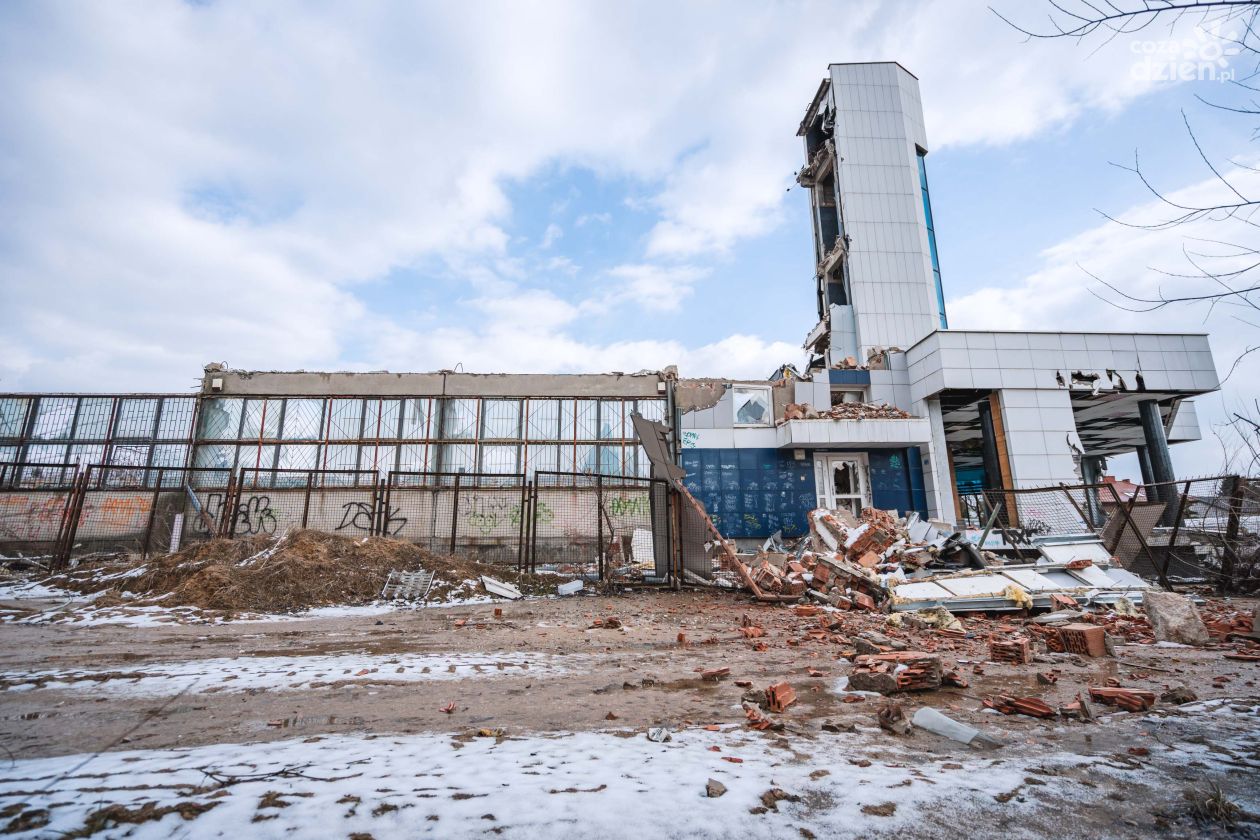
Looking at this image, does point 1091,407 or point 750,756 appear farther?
point 1091,407

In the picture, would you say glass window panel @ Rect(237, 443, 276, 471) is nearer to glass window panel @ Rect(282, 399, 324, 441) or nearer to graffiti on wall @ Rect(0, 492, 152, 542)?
glass window panel @ Rect(282, 399, 324, 441)

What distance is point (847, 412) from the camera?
18188mm

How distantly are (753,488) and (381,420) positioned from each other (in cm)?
1253

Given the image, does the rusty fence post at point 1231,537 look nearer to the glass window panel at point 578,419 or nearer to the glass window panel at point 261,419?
the glass window panel at point 578,419

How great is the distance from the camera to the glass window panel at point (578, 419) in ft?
59.7

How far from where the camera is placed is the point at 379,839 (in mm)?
1812

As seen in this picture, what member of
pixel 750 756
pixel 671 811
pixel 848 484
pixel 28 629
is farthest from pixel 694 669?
pixel 848 484

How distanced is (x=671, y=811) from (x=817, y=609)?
21.3 ft

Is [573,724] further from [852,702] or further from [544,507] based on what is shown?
[544,507]

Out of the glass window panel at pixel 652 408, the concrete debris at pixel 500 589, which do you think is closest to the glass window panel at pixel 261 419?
the glass window panel at pixel 652 408

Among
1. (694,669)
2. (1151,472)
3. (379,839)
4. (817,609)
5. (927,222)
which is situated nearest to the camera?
(379,839)

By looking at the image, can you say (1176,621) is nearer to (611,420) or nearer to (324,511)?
(611,420)

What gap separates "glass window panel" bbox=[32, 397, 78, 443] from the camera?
16.9 meters

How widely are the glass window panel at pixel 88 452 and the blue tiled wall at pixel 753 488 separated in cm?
1838
